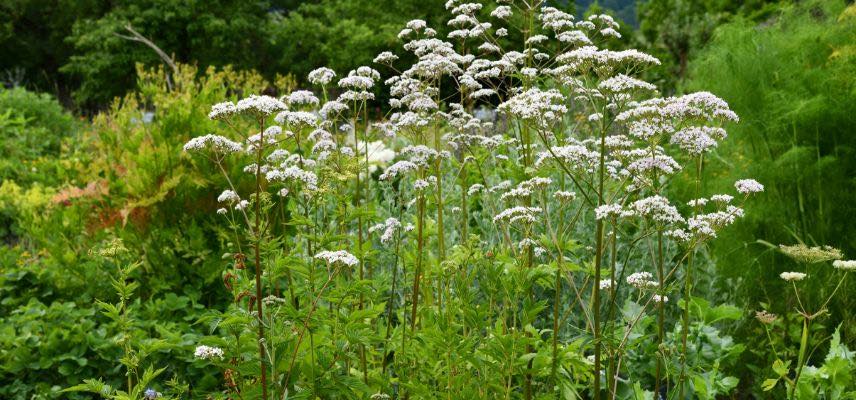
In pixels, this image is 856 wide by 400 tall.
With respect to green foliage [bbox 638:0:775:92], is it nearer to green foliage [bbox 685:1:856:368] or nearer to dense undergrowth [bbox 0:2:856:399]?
green foliage [bbox 685:1:856:368]

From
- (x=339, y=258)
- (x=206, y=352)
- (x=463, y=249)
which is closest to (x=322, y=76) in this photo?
(x=463, y=249)

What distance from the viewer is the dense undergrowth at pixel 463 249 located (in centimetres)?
254

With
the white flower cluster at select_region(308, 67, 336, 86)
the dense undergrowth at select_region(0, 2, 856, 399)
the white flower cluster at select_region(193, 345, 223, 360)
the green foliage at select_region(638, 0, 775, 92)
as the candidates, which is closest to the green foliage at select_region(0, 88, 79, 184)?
the dense undergrowth at select_region(0, 2, 856, 399)

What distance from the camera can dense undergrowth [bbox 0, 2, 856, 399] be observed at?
2539mm

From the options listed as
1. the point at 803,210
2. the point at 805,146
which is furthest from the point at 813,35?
the point at 803,210

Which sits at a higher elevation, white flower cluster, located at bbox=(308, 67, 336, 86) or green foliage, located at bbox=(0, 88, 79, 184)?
white flower cluster, located at bbox=(308, 67, 336, 86)

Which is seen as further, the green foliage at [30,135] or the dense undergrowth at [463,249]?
the green foliage at [30,135]

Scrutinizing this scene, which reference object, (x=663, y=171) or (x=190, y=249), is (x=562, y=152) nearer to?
(x=663, y=171)

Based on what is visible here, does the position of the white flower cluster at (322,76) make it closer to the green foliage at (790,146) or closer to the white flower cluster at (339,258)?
the white flower cluster at (339,258)

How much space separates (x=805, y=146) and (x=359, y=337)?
4.37 metres

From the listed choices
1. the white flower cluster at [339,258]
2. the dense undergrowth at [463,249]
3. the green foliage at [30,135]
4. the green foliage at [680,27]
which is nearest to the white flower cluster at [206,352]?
the dense undergrowth at [463,249]

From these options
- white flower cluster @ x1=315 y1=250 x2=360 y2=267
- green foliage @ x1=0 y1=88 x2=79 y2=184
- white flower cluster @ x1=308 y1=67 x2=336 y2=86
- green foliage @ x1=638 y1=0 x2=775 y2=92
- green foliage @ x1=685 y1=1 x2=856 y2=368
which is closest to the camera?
white flower cluster @ x1=315 y1=250 x2=360 y2=267

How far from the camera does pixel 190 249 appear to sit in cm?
500

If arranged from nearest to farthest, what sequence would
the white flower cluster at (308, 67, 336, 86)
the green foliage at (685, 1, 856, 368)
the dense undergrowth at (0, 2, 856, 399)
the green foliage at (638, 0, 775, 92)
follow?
1. the dense undergrowth at (0, 2, 856, 399)
2. the white flower cluster at (308, 67, 336, 86)
3. the green foliage at (685, 1, 856, 368)
4. the green foliage at (638, 0, 775, 92)
